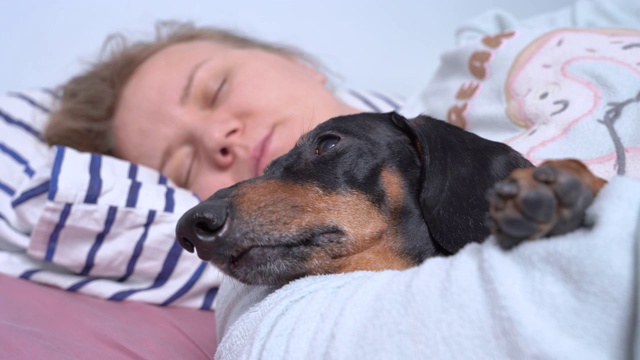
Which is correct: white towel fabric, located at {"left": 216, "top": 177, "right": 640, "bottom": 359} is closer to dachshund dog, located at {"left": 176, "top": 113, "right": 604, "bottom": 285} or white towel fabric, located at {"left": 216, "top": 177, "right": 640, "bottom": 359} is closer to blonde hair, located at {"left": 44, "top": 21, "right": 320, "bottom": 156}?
dachshund dog, located at {"left": 176, "top": 113, "right": 604, "bottom": 285}

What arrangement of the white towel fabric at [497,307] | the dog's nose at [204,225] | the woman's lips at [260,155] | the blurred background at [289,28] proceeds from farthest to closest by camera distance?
1. the blurred background at [289,28]
2. the woman's lips at [260,155]
3. the dog's nose at [204,225]
4. the white towel fabric at [497,307]

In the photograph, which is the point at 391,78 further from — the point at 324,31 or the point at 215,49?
the point at 215,49

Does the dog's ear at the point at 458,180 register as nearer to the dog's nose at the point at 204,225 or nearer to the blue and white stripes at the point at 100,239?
the dog's nose at the point at 204,225

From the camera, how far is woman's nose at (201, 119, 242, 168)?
1642 mm

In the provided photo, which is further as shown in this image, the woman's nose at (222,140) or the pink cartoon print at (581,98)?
the woman's nose at (222,140)

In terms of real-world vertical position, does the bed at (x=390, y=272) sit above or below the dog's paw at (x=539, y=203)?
below

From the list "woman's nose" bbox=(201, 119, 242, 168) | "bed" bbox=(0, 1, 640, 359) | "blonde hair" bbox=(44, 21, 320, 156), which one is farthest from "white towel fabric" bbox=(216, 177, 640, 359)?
"blonde hair" bbox=(44, 21, 320, 156)

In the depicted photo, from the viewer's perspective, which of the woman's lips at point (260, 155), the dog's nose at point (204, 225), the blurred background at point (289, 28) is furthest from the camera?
the blurred background at point (289, 28)

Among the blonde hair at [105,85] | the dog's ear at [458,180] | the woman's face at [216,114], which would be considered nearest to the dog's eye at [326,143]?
the dog's ear at [458,180]

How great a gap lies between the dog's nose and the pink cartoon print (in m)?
0.74

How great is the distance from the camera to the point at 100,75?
221cm

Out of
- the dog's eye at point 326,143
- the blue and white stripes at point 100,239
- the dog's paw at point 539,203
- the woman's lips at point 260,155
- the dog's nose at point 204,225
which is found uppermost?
the dog's paw at point 539,203

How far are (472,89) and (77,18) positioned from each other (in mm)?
1650

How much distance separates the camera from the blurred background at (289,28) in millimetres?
2451
